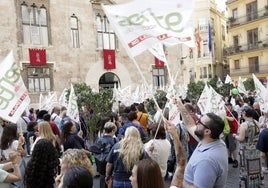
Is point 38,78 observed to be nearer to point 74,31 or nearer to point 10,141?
point 74,31

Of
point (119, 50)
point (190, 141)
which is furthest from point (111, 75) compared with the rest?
point (190, 141)

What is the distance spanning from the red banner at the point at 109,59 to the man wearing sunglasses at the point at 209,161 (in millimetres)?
21946

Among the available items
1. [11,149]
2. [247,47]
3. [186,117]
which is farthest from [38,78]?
[247,47]

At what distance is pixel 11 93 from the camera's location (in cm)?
557

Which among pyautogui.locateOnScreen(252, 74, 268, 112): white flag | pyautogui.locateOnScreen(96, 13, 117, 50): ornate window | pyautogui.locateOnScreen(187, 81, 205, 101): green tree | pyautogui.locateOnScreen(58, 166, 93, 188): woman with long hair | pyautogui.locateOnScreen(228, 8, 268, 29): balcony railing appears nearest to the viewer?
pyautogui.locateOnScreen(58, 166, 93, 188): woman with long hair

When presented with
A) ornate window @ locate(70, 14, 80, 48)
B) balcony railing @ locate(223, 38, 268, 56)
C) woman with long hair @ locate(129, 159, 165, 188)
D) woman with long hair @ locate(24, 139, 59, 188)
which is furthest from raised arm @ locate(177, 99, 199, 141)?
balcony railing @ locate(223, 38, 268, 56)

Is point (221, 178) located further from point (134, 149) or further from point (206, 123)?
point (134, 149)

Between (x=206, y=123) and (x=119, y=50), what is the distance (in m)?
23.0

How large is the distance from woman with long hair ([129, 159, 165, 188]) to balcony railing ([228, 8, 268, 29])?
35701 mm

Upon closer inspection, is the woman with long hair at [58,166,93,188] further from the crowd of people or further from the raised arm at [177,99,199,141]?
the raised arm at [177,99,199,141]

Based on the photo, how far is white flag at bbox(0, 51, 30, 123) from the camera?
17.9 ft

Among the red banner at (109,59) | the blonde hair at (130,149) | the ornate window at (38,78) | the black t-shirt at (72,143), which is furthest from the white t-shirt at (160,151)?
the red banner at (109,59)

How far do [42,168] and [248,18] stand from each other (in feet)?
125

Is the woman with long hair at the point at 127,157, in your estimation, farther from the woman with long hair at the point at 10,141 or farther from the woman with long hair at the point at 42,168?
the woman with long hair at the point at 10,141
